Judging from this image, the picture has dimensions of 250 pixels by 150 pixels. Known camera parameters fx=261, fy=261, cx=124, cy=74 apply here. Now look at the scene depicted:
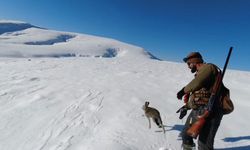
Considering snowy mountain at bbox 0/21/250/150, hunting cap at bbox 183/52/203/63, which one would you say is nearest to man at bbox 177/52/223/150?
hunting cap at bbox 183/52/203/63

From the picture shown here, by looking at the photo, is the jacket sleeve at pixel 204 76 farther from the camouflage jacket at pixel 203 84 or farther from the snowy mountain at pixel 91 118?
the snowy mountain at pixel 91 118

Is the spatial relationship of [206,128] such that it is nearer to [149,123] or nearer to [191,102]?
[191,102]

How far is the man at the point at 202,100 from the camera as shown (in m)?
4.18

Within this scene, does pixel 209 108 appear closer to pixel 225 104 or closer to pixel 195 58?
pixel 225 104

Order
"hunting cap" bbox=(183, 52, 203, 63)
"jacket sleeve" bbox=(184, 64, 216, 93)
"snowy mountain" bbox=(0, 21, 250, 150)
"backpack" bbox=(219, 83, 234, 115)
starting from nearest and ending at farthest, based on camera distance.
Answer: "jacket sleeve" bbox=(184, 64, 216, 93) < "backpack" bbox=(219, 83, 234, 115) < "hunting cap" bbox=(183, 52, 203, 63) < "snowy mountain" bbox=(0, 21, 250, 150)

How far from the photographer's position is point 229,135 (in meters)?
6.75

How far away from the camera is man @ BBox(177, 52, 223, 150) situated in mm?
4180

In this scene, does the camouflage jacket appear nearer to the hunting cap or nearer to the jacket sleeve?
the jacket sleeve

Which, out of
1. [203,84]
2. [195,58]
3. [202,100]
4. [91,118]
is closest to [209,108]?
[202,100]

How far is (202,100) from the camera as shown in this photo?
14.4 feet

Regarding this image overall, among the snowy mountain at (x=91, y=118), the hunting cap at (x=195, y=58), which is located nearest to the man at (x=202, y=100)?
the hunting cap at (x=195, y=58)

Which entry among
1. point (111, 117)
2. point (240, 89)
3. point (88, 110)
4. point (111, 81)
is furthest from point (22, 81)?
point (240, 89)

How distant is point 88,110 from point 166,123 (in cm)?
243

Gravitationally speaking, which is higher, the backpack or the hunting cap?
the hunting cap
